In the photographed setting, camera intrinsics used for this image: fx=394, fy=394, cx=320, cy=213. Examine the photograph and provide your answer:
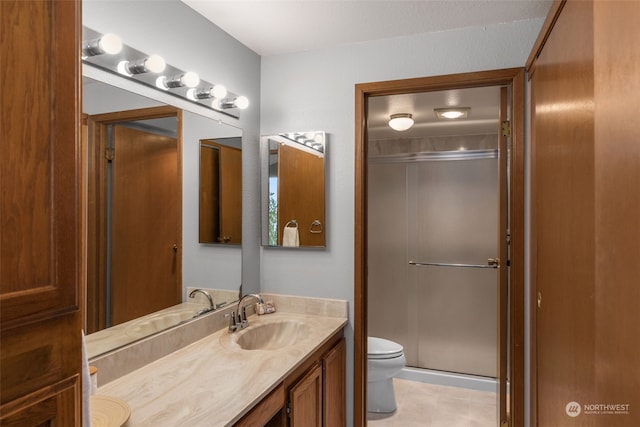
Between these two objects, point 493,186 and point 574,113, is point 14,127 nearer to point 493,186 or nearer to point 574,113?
point 574,113

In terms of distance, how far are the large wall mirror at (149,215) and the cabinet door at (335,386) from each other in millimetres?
589

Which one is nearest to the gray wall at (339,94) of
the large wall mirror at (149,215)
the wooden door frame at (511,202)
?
the wooden door frame at (511,202)

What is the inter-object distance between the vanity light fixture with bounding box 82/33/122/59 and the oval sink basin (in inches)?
51.9

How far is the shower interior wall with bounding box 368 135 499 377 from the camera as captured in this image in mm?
3414

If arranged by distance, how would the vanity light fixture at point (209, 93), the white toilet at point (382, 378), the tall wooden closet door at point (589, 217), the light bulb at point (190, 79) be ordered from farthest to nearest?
the white toilet at point (382, 378)
the vanity light fixture at point (209, 93)
the light bulb at point (190, 79)
the tall wooden closet door at point (589, 217)

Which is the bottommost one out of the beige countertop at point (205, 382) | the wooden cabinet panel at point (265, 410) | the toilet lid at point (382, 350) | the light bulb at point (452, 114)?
the toilet lid at point (382, 350)

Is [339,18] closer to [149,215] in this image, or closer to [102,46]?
[102,46]

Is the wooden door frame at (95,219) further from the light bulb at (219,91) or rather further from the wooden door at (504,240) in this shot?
the wooden door at (504,240)

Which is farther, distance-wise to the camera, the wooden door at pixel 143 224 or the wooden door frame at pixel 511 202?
the wooden door frame at pixel 511 202

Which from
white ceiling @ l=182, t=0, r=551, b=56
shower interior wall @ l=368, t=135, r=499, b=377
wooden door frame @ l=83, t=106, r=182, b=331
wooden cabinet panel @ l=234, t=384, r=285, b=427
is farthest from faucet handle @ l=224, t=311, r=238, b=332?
shower interior wall @ l=368, t=135, r=499, b=377

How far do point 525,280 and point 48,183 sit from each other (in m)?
1.87

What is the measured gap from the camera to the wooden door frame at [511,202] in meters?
1.83

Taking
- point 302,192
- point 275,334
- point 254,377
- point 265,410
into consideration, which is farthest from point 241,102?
point 265,410

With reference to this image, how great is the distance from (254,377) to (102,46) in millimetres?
1231
